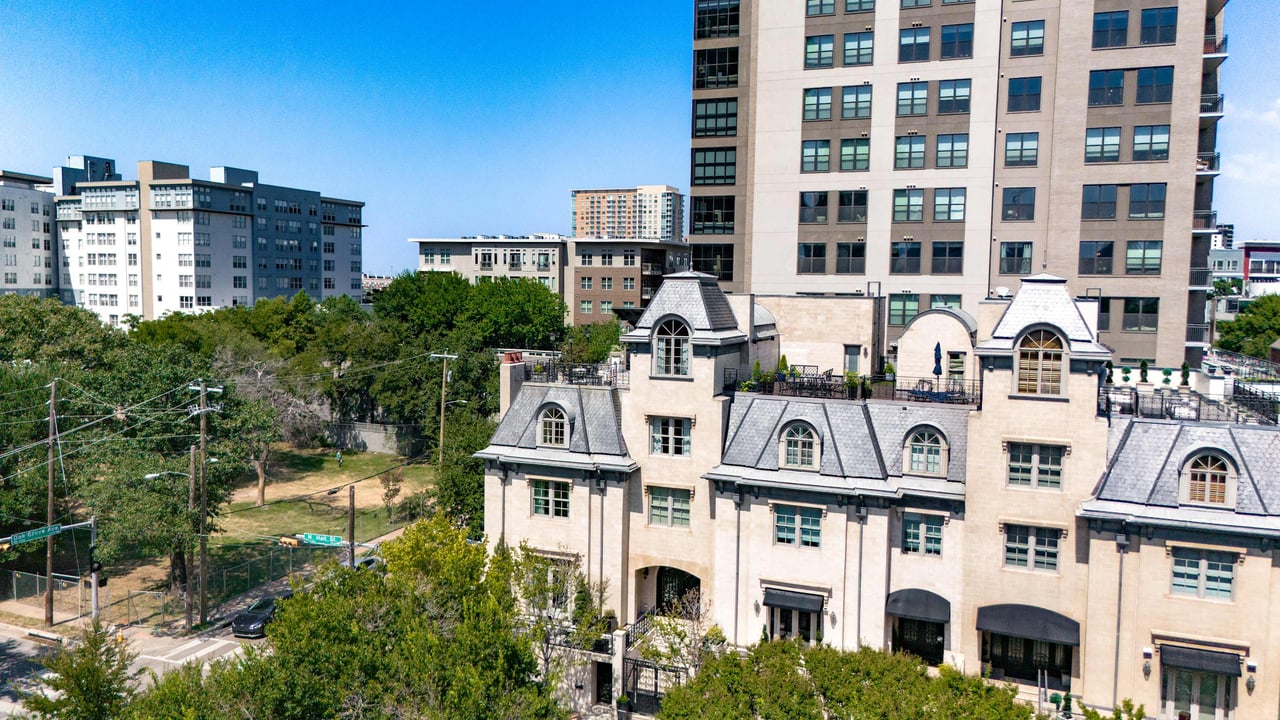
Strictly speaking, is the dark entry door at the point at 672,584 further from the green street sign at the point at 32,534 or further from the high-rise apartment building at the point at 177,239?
the high-rise apartment building at the point at 177,239

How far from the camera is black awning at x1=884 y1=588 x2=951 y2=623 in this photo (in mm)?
36156

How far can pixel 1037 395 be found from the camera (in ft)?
114

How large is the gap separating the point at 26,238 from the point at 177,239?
2813cm

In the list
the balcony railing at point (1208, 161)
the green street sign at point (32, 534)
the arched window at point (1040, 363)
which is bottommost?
the green street sign at point (32, 534)

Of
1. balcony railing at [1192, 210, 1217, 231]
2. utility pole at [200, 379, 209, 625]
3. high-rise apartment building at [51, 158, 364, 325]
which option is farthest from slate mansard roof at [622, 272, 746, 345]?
high-rise apartment building at [51, 158, 364, 325]

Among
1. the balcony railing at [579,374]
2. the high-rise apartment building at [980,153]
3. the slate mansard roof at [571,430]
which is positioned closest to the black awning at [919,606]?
the slate mansard roof at [571,430]

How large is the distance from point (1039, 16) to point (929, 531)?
122 ft

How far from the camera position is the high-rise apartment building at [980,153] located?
5534 centimetres

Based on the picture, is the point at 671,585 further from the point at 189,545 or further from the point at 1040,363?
the point at 189,545

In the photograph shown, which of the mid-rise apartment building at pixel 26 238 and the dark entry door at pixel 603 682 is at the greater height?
the mid-rise apartment building at pixel 26 238

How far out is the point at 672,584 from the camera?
42219 millimetres

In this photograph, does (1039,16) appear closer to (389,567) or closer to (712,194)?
(712,194)

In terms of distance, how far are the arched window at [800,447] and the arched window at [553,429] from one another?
1040 cm

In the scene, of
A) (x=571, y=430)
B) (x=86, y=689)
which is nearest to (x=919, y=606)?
(x=571, y=430)
